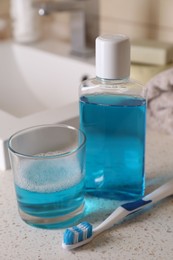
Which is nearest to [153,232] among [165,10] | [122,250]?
[122,250]

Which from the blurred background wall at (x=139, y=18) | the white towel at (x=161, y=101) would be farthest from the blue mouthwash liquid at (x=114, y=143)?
the blurred background wall at (x=139, y=18)

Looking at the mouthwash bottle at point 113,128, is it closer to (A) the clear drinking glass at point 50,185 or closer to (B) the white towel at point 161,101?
(A) the clear drinking glass at point 50,185

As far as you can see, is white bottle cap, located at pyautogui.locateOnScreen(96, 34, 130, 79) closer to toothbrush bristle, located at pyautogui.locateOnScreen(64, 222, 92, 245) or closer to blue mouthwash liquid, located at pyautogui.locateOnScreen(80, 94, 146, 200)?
blue mouthwash liquid, located at pyautogui.locateOnScreen(80, 94, 146, 200)

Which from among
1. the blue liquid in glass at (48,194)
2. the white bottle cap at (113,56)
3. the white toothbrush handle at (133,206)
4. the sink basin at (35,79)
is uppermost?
the white bottle cap at (113,56)

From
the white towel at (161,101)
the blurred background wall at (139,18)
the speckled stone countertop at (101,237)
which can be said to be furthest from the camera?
the blurred background wall at (139,18)

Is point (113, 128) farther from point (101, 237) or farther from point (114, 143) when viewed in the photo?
point (101, 237)

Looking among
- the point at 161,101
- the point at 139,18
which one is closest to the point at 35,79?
the point at 139,18

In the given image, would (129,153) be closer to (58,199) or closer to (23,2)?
(58,199)
